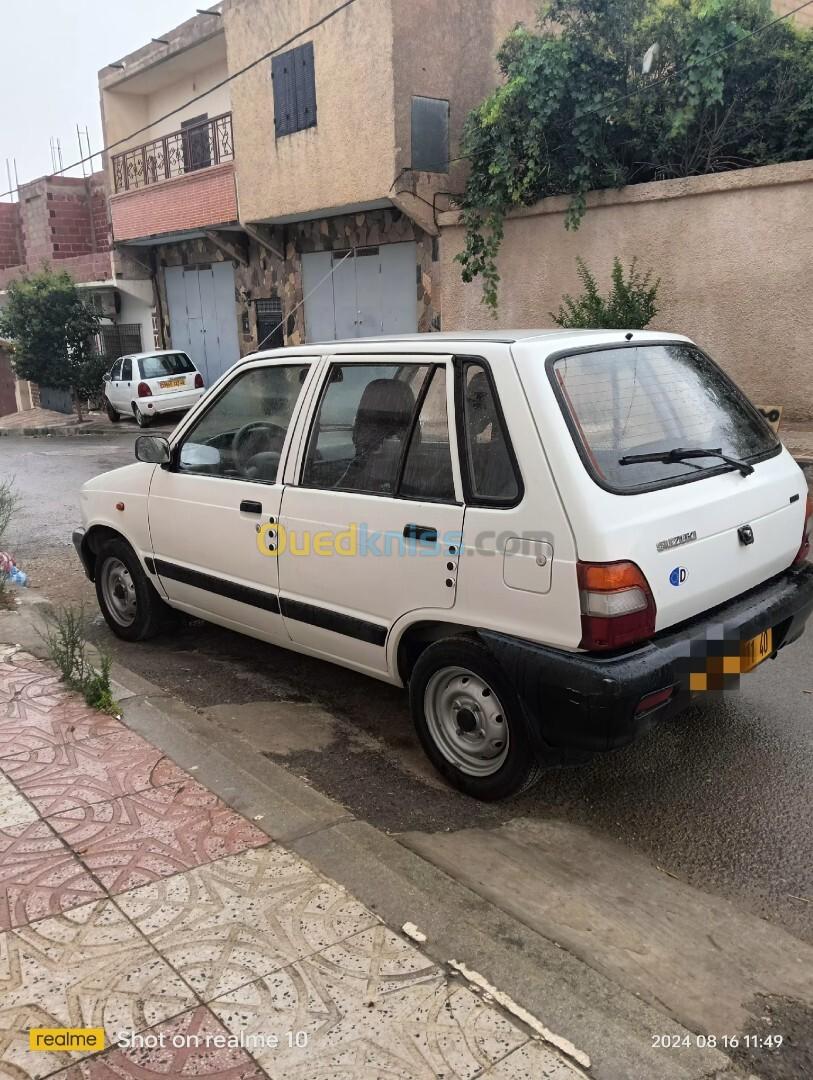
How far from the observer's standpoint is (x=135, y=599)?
520 cm

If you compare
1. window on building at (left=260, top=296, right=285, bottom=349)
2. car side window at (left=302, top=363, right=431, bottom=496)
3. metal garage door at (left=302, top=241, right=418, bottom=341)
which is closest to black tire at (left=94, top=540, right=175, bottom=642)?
car side window at (left=302, top=363, right=431, bottom=496)

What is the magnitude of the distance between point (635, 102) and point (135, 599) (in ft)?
32.5

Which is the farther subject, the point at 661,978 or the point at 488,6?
the point at 488,6

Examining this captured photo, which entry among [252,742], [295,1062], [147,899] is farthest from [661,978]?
[252,742]

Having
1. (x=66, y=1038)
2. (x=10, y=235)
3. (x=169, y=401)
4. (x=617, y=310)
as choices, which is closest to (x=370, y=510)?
(x=66, y=1038)

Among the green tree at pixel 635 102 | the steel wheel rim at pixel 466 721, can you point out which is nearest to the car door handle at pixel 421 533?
the steel wheel rim at pixel 466 721

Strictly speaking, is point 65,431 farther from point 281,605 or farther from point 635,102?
point 281,605

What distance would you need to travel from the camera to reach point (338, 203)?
14656 millimetres

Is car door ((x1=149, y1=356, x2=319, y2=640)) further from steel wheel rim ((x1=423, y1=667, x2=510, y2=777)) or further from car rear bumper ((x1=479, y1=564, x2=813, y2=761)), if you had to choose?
car rear bumper ((x1=479, y1=564, x2=813, y2=761))

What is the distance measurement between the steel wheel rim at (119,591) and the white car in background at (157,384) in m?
13.8

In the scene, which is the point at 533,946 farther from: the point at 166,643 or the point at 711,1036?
the point at 166,643

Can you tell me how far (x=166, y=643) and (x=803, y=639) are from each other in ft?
12.6

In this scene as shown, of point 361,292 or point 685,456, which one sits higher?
point 361,292

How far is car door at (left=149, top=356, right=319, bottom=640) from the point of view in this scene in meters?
4.05
